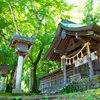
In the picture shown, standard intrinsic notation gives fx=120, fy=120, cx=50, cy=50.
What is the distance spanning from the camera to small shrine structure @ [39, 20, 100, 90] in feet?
31.2

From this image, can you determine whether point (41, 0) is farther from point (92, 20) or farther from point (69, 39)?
point (92, 20)

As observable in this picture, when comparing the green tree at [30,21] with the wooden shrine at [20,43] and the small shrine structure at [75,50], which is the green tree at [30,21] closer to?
the small shrine structure at [75,50]

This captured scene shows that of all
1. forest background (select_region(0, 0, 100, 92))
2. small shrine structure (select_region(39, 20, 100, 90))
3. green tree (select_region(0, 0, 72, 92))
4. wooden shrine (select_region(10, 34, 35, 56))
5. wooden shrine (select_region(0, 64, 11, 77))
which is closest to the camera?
wooden shrine (select_region(10, 34, 35, 56))

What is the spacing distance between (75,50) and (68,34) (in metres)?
2.60

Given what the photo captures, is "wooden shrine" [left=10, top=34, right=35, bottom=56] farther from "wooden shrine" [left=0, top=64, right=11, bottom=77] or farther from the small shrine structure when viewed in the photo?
"wooden shrine" [left=0, top=64, right=11, bottom=77]

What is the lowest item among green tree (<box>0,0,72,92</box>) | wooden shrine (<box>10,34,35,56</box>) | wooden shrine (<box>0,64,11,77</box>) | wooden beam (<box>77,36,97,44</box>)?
wooden shrine (<box>0,64,11,77</box>)

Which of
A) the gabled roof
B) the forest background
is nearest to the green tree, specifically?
the forest background

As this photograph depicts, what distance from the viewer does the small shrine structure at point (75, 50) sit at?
9.51 metres

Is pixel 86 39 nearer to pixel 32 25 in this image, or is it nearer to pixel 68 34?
pixel 68 34

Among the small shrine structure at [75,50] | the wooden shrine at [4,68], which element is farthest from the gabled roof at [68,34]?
the wooden shrine at [4,68]

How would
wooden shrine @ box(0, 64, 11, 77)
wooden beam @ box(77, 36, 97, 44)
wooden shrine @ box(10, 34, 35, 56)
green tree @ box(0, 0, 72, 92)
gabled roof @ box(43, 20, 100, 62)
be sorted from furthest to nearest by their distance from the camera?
1. green tree @ box(0, 0, 72, 92)
2. wooden shrine @ box(0, 64, 11, 77)
3. wooden beam @ box(77, 36, 97, 44)
4. gabled roof @ box(43, 20, 100, 62)
5. wooden shrine @ box(10, 34, 35, 56)

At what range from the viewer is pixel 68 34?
448 inches

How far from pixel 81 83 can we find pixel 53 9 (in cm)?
1239

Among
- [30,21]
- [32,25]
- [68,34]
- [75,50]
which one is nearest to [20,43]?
[68,34]
